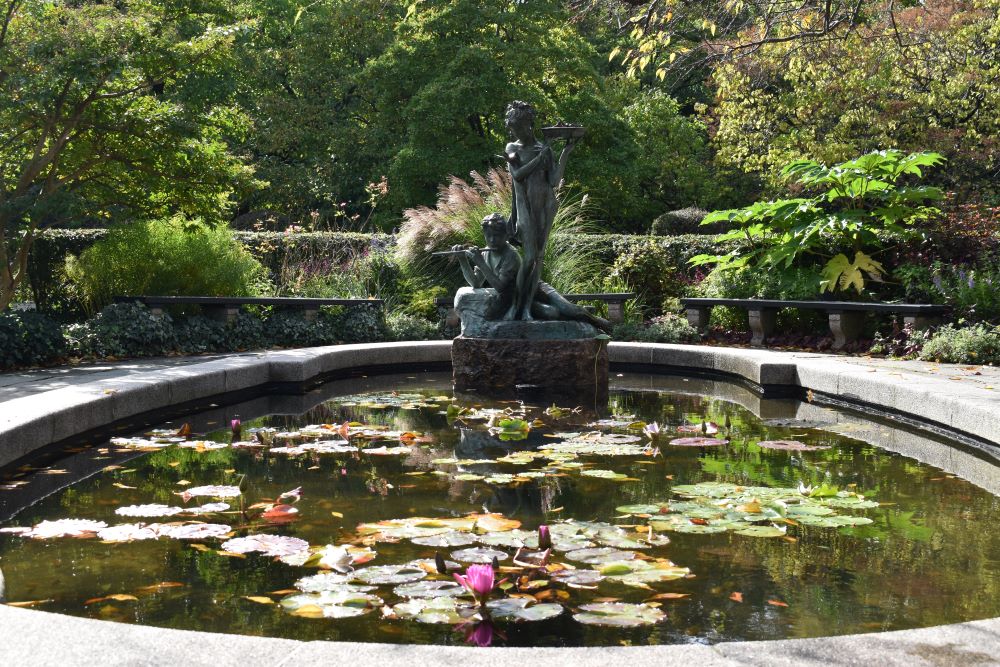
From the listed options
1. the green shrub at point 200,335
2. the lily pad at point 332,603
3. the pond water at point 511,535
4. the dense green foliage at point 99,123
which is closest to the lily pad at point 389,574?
the pond water at point 511,535

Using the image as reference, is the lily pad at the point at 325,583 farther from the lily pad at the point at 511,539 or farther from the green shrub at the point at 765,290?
the green shrub at the point at 765,290

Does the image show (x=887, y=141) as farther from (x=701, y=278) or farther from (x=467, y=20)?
(x=467, y=20)

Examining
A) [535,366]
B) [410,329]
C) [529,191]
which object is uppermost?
[529,191]

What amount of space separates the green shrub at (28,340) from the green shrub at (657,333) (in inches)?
241

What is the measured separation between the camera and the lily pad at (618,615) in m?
3.10

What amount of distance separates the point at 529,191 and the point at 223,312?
4415mm

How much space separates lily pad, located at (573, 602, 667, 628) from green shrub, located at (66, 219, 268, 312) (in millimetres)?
9144

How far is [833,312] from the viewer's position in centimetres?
1089

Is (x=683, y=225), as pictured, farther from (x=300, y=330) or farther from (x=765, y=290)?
(x=300, y=330)

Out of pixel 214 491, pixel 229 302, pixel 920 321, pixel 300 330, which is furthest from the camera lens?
pixel 300 330

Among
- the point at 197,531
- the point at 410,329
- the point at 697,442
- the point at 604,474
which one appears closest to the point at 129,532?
the point at 197,531

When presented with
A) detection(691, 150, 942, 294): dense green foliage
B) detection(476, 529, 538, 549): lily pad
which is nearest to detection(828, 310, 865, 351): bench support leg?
detection(691, 150, 942, 294): dense green foliage

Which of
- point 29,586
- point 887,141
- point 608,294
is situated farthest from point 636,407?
point 887,141

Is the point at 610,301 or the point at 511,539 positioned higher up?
the point at 610,301
